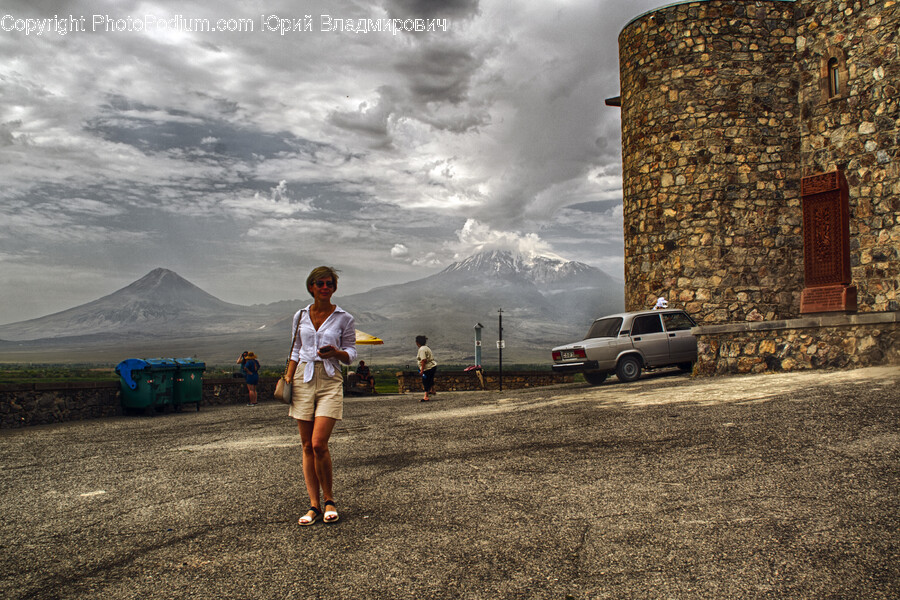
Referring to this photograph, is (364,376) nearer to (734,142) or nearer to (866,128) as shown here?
(734,142)

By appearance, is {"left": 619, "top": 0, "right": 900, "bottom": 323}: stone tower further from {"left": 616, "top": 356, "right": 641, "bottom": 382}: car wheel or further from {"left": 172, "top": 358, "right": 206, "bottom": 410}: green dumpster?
{"left": 172, "top": 358, "right": 206, "bottom": 410}: green dumpster

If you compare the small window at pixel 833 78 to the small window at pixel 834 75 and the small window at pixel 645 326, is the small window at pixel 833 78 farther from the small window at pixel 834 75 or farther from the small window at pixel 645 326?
the small window at pixel 645 326

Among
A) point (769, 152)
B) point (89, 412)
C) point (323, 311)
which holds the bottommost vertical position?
point (89, 412)

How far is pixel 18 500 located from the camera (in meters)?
6.52

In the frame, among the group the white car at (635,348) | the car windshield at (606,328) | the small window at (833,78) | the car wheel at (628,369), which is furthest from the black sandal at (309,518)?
the small window at (833,78)

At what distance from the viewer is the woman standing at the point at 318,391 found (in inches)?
203

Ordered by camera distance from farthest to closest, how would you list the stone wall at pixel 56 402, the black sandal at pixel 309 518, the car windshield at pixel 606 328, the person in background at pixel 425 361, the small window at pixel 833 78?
the person in background at pixel 425 361 < the car windshield at pixel 606 328 < the small window at pixel 833 78 < the stone wall at pixel 56 402 < the black sandal at pixel 309 518

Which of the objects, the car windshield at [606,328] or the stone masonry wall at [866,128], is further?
the car windshield at [606,328]

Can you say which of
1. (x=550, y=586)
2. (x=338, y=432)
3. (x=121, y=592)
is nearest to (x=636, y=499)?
(x=550, y=586)

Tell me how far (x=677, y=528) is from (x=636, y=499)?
29.0 inches

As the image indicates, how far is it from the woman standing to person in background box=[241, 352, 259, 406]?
49.7 ft

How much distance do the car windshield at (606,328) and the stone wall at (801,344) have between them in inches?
112

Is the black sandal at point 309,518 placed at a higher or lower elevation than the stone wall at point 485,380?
higher

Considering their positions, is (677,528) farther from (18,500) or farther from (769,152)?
(769,152)
